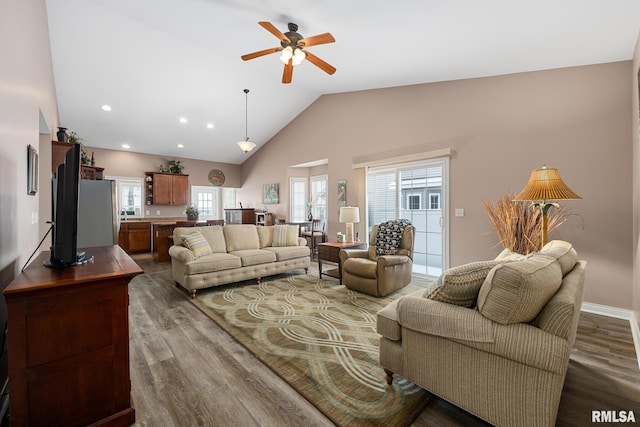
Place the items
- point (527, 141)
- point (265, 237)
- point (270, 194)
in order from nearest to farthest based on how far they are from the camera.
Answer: point (527, 141)
point (265, 237)
point (270, 194)

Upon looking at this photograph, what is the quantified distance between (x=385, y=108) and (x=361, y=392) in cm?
442

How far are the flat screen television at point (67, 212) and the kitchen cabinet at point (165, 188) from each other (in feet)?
21.1

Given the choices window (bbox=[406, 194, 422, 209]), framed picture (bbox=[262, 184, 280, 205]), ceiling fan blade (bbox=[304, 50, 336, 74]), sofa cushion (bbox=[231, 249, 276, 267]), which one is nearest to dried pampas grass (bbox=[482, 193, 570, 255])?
window (bbox=[406, 194, 422, 209])

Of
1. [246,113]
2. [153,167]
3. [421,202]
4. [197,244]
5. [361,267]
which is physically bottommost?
[361,267]

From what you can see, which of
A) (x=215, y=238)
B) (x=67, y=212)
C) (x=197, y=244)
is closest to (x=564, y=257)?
(x=67, y=212)

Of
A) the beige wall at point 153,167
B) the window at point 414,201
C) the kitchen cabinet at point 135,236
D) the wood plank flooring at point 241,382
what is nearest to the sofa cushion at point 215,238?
the wood plank flooring at point 241,382

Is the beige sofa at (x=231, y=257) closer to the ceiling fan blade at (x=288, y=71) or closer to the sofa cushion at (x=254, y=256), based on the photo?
the sofa cushion at (x=254, y=256)

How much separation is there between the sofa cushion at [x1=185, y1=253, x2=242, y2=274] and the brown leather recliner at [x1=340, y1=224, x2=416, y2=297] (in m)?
1.59

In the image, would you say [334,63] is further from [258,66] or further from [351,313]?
[351,313]

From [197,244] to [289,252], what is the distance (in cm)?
144

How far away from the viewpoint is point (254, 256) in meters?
4.11

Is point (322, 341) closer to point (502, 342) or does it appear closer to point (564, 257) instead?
point (502, 342)

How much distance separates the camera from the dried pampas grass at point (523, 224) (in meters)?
2.99

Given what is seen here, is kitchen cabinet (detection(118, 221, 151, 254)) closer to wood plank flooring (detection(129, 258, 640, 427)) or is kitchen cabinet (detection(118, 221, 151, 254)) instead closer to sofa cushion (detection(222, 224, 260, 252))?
sofa cushion (detection(222, 224, 260, 252))
